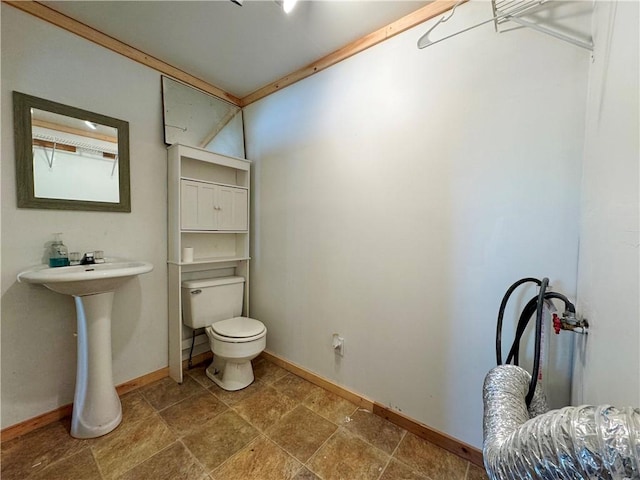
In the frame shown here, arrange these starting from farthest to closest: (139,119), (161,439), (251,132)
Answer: (251,132) → (139,119) → (161,439)

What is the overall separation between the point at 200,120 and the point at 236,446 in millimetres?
2289

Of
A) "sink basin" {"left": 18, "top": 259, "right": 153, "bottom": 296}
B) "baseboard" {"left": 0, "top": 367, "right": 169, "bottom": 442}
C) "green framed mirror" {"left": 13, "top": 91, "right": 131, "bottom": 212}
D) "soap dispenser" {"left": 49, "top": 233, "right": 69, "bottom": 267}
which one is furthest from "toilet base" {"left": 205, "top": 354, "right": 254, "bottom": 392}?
"green framed mirror" {"left": 13, "top": 91, "right": 131, "bottom": 212}

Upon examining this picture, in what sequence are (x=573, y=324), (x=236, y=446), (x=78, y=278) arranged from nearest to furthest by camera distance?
1. (x=573, y=324)
2. (x=78, y=278)
3. (x=236, y=446)

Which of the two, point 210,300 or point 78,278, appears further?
point 210,300

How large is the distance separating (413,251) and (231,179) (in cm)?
175

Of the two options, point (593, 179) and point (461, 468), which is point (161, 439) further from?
point (593, 179)

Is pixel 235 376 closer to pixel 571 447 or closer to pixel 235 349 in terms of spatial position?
pixel 235 349

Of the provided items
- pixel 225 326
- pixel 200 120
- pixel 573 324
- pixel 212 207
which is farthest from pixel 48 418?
pixel 573 324

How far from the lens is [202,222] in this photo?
204 cm

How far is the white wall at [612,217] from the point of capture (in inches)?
23.9

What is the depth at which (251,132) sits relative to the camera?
2328 mm

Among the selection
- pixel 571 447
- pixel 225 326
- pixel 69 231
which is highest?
pixel 69 231

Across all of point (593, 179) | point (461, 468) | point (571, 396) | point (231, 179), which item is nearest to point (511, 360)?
point (571, 396)

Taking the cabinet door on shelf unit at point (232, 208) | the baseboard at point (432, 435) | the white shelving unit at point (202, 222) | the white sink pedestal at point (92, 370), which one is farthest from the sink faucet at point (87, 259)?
the baseboard at point (432, 435)
